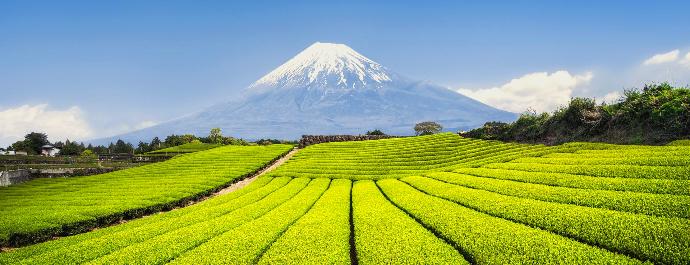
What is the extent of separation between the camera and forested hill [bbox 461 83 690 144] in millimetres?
23906

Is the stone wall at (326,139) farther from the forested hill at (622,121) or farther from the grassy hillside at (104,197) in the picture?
the forested hill at (622,121)

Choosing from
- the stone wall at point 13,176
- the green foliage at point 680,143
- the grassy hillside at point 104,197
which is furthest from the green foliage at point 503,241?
the stone wall at point 13,176

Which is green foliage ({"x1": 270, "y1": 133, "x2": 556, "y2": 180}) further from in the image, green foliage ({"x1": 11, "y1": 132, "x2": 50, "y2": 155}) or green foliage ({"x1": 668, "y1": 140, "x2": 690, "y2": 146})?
green foliage ({"x1": 11, "y1": 132, "x2": 50, "y2": 155})

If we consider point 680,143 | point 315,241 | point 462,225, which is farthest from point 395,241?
point 680,143

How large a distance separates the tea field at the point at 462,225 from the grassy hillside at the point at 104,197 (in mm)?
1146

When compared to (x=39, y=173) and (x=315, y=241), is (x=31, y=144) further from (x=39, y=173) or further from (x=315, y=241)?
(x=315, y=241)

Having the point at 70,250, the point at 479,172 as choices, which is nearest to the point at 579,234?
the point at 479,172

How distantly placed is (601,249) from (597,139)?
71.5 feet

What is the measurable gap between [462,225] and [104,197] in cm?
2551

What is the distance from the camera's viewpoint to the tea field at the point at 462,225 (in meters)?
10.7

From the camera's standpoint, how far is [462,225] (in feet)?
44.0

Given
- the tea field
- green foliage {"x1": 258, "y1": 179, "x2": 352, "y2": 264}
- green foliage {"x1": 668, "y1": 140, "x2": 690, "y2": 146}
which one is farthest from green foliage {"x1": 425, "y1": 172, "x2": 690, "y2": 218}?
green foliage {"x1": 668, "y1": 140, "x2": 690, "y2": 146}

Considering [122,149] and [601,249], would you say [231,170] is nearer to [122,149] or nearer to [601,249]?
[601,249]

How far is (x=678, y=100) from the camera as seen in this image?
952 inches
